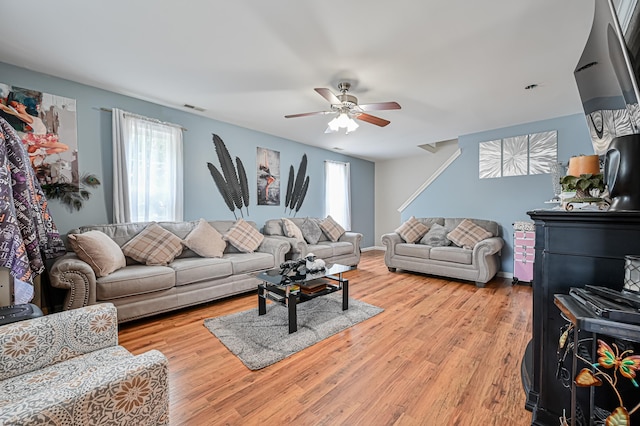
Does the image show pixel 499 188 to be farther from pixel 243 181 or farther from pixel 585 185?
pixel 243 181

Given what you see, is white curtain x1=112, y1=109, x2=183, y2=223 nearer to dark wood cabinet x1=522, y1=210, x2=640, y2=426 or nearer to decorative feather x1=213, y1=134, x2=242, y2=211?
decorative feather x1=213, y1=134, x2=242, y2=211

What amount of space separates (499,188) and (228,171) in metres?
4.48

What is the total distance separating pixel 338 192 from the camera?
20.1ft

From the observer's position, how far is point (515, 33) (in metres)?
1.98

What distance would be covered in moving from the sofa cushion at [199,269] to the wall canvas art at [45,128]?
4.90ft

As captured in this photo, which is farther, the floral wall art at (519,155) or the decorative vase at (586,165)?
the floral wall art at (519,155)

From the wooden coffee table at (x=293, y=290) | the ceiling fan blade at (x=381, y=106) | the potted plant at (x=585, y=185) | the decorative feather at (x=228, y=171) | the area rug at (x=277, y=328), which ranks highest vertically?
the ceiling fan blade at (x=381, y=106)

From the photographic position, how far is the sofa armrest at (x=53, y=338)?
3.71ft

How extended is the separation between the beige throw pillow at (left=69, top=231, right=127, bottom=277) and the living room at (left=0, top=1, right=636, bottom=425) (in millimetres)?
592

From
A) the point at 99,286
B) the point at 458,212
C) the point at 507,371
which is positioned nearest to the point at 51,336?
the point at 99,286

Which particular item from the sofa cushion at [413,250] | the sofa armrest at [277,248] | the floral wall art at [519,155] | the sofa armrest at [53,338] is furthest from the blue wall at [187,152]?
the floral wall art at [519,155]

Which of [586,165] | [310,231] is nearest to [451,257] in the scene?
[310,231]

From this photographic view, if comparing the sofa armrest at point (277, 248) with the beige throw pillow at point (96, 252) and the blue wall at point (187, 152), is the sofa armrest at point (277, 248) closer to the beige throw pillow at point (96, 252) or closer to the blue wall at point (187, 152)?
the blue wall at point (187, 152)

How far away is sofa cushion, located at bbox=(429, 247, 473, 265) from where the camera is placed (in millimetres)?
3836
